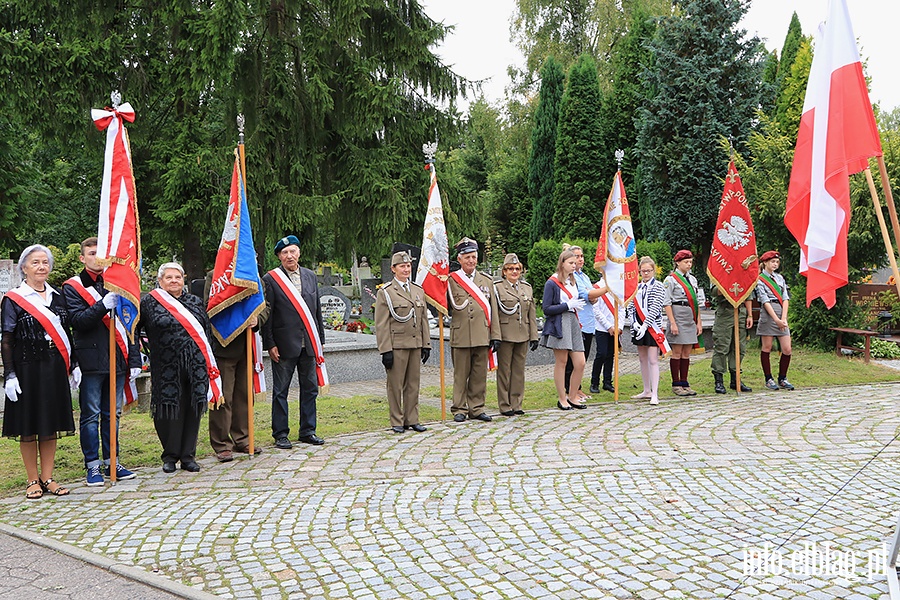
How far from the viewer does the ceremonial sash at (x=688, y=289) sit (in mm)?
10336

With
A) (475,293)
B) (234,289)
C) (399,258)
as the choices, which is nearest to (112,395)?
(234,289)

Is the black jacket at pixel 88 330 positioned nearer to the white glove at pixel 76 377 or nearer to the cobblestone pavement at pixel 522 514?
the white glove at pixel 76 377

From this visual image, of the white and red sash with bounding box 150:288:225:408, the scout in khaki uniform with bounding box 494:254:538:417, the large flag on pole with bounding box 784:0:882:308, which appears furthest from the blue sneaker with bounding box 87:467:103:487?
the large flag on pole with bounding box 784:0:882:308

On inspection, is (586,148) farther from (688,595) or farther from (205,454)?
(688,595)

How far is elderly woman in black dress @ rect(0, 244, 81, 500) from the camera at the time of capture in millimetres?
6164

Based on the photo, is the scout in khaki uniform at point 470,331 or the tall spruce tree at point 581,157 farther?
the tall spruce tree at point 581,157

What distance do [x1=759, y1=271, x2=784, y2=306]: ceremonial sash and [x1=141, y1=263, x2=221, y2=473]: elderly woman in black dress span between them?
24.0ft

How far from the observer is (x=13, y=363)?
20.3 ft

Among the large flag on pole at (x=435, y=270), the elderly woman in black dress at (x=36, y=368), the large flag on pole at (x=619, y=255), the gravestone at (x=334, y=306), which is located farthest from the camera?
the gravestone at (x=334, y=306)

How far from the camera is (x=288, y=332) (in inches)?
308

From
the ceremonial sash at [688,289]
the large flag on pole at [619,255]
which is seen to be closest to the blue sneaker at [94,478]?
the large flag on pole at [619,255]

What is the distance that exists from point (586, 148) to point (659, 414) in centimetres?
1957

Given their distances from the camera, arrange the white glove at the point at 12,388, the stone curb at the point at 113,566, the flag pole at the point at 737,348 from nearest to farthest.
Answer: the stone curb at the point at 113,566
the white glove at the point at 12,388
the flag pole at the point at 737,348

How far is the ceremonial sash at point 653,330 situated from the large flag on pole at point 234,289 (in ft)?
15.8
